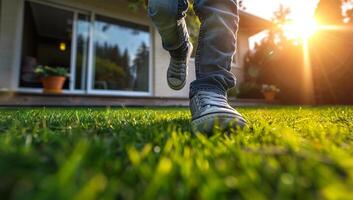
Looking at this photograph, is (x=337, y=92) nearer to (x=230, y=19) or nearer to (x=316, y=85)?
(x=316, y=85)

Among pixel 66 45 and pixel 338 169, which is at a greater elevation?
pixel 66 45

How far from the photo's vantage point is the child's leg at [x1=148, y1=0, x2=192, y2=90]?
1.57 meters

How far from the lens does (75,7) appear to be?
21.8ft

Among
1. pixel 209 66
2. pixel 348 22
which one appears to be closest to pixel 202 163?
pixel 209 66

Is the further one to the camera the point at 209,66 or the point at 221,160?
the point at 209,66

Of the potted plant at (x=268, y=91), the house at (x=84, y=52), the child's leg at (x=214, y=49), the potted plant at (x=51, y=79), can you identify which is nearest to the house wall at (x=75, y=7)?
the house at (x=84, y=52)

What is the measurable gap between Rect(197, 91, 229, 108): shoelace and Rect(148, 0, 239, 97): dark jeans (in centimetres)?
6

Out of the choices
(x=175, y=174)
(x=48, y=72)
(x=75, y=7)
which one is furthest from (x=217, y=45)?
(x=75, y=7)

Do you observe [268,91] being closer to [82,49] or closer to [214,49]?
[82,49]

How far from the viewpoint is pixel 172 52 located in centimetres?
192

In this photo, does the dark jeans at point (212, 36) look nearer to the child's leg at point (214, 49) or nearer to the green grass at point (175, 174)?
the child's leg at point (214, 49)

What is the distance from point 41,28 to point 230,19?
25.5ft

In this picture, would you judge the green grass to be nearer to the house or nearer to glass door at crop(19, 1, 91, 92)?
the house

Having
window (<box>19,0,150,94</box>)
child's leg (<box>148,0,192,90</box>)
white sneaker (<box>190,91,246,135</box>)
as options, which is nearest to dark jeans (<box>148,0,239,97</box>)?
child's leg (<box>148,0,192,90</box>)
